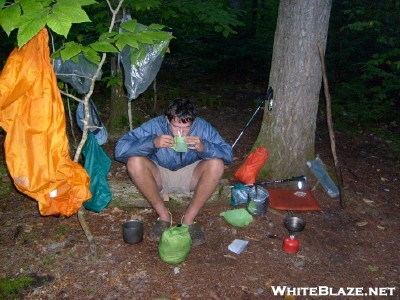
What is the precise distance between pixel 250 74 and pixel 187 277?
7.36 m

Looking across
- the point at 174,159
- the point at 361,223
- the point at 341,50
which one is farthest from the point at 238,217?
the point at 341,50

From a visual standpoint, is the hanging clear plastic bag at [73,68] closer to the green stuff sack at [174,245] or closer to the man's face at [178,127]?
A: the man's face at [178,127]

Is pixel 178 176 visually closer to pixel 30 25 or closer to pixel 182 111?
pixel 182 111

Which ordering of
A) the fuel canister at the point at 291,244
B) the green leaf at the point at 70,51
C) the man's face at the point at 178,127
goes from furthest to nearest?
1. the man's face at the point at 178,127
2. the fuel canister at the point at 291,244
3. the green leaf at the point at 70,51

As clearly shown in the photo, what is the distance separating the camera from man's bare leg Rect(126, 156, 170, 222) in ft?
11.3

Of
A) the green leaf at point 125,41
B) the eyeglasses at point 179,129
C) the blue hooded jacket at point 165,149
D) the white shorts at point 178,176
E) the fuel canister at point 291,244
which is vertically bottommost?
the fuel canister at point 291,244

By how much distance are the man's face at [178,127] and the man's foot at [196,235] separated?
86cm

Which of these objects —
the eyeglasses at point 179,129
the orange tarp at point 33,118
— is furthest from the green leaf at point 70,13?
the eyeglasses at point 179,129

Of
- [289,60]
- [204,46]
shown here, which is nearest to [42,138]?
[289,60]

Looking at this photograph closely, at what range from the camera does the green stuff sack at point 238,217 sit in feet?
11.9

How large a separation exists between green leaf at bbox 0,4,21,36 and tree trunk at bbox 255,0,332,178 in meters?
2.75

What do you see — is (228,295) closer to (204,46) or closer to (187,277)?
(187,277)

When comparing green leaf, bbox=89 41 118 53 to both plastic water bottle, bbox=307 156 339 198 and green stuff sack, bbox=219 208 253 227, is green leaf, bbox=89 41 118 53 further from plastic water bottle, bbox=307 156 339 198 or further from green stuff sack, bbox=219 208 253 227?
plastic water bottle, bbox=307 156 339 198

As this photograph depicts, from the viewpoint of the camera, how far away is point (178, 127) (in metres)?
3.55
